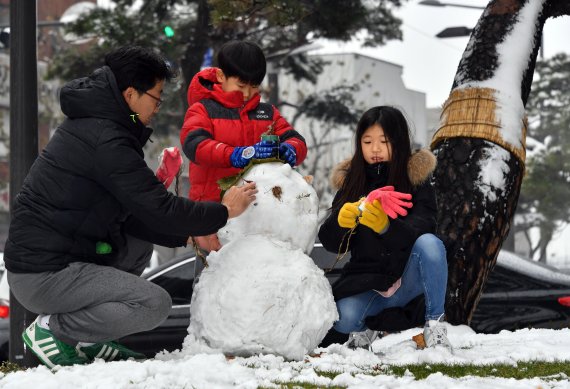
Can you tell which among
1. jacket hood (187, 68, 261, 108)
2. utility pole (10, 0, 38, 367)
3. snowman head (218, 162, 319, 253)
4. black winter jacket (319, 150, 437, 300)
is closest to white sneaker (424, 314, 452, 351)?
black winter jacket (319, 150, 437, 300)

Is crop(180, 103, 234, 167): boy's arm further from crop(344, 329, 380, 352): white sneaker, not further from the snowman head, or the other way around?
crop(344, 329, 380, 352): white sneaker

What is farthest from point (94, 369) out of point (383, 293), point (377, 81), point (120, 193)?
point (377, 81)

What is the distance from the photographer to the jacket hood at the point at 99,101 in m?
4.58

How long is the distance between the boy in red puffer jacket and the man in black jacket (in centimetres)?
41

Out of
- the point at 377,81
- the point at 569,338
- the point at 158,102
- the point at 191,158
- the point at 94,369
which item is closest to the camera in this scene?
the point at 94,369

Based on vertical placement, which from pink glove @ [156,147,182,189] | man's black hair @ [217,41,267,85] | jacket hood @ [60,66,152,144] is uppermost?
man's black hair @ [217,41,267,85]

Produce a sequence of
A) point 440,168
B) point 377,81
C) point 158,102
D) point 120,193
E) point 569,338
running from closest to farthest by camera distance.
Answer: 1. point 120,193
2. point 158,102
3. point 569,338
4. point 440,168
5. point 377,81

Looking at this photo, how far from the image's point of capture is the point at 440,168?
6949mm

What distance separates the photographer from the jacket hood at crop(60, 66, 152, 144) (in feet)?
15.0

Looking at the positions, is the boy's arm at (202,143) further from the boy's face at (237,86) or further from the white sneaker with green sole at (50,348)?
the white sneaker with green sole at (50,348)

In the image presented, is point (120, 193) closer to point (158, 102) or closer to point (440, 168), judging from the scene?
point (158, 102)

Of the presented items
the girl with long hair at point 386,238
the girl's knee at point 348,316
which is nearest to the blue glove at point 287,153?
the girl with long hair at point 386,238

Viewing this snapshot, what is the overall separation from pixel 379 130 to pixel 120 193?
1.52 metres

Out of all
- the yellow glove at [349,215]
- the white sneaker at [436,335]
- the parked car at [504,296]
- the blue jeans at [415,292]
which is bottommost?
the parked car at [504,296]
